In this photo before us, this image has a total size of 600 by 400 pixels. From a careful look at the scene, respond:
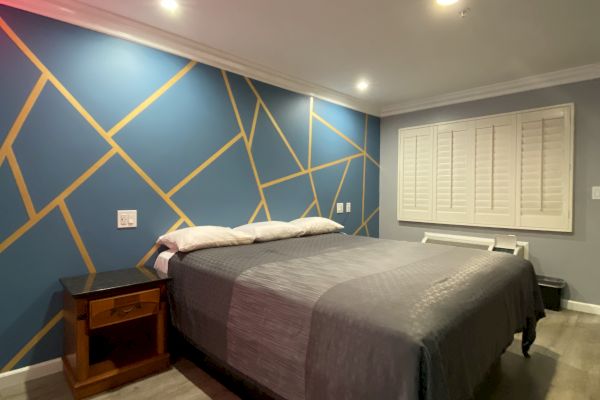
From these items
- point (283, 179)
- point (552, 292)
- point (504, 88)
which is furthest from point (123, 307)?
point (504, 88)

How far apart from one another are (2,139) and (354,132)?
133 inches

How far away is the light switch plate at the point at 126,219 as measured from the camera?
232 centimetres

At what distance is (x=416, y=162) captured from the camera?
4.29 m

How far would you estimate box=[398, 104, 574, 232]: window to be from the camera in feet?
10.7

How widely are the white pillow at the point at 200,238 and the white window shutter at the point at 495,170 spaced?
2.74 m

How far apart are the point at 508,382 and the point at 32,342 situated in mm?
2877

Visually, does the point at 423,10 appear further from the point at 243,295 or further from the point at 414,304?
the point at 243,295

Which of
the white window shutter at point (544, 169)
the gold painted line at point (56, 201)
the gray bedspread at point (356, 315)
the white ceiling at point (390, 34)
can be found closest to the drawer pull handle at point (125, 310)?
the gray bedspread at point (356, 315)

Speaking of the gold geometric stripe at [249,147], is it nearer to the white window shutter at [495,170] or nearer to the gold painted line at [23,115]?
the gold painted line at [23,115]

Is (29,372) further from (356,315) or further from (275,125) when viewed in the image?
(275,125)

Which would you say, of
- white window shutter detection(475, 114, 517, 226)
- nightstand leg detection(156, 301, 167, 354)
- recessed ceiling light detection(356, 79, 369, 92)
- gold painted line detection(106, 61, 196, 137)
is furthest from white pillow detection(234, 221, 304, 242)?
white window shutter detection(475, 114, 517, 226)

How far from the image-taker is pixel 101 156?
2.24 meters

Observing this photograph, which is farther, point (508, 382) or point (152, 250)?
point (152, 250)

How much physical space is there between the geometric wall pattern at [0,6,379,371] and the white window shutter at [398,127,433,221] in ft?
6.17
